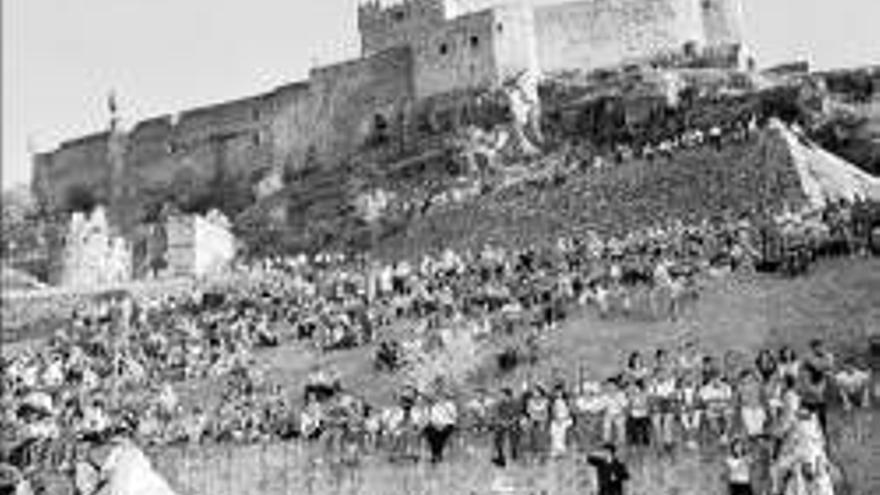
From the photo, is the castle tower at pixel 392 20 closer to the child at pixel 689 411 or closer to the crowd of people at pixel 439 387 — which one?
the crowd of people at pixel 439 387

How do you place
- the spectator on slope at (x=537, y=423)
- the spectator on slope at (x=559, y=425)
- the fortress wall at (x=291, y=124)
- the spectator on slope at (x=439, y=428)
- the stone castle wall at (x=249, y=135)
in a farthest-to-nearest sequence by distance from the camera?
the fortress wall at (x=291, y=124) → the stone castle wall at (x=249, y=135) → the spectator on slope at (x=439, y=428) → the spectator on slope at (x=537, y=423) → the spectator on slope at (x=559, y=425)

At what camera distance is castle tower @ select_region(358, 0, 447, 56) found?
70.8 m

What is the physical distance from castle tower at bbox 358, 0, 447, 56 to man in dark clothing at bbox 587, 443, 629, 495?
5061 cm

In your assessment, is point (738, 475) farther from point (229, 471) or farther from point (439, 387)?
point (439, 387)

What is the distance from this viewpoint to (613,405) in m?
24.1

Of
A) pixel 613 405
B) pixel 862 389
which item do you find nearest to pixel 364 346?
pixel 613 405

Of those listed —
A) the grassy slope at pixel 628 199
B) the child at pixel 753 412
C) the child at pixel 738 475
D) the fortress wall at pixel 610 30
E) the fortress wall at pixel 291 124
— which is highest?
the fortress wall at pixel 610 30

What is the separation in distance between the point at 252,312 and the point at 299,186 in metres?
27.6

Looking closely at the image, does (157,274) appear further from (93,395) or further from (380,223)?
(93,395)

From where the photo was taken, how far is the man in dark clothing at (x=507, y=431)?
23.7m

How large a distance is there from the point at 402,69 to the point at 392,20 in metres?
3.39

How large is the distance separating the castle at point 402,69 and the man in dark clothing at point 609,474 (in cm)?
4548

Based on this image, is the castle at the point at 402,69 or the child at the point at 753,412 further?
the castle at the point at 402,69

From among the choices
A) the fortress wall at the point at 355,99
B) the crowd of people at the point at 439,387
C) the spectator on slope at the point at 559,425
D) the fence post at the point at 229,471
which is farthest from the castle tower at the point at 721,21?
the spectator on slope at the point at 559,425
